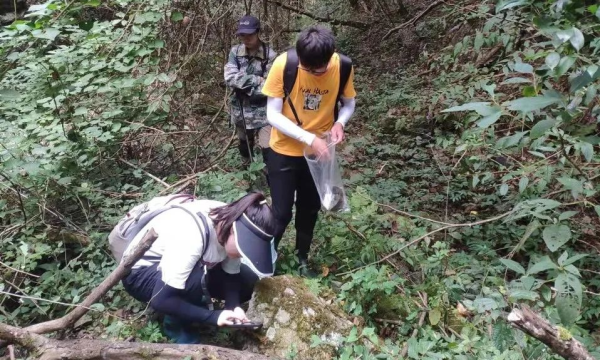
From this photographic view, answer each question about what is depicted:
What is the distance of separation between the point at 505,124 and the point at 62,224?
432 cm

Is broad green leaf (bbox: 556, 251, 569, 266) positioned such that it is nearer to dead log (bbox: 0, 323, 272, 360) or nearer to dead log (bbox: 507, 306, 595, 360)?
dead log (bbox: 507, 306, 595, 360)

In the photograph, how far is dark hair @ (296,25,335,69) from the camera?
8.23 ft

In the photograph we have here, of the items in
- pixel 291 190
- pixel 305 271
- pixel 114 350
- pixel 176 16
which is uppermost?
pixel 176 16

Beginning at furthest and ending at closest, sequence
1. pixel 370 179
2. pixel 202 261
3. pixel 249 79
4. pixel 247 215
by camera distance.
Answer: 1. pixel 370 179
2. pixel 249 79
3. pixel 202 261
4. pixel 247 215

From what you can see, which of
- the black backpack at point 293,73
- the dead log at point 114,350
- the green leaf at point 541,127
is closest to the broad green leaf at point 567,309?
the green leaf at point 541,127

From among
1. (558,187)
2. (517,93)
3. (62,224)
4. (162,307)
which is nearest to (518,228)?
(558,187)

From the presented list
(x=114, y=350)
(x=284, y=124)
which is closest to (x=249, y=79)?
(x=284, y=124)

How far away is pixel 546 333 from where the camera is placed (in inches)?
63.6

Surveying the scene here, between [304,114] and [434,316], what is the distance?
4.80ft

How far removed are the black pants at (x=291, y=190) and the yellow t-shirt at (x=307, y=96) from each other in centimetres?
7

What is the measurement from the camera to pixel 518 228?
12.5 feet

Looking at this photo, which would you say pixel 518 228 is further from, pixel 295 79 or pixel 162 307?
pixel 162 307

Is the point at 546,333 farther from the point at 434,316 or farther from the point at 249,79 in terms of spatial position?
the point at 249,79

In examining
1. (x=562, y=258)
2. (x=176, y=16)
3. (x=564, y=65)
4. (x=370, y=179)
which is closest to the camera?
(x=564, y=65)
